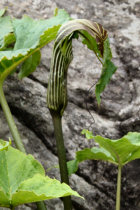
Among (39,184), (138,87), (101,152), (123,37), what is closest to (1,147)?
(39,184)

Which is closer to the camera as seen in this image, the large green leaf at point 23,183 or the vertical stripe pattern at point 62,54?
the large green leaf at point 23,183

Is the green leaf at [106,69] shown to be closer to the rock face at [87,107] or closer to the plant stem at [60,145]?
the plant stem at [60,145]

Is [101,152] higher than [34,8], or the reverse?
[34,8]

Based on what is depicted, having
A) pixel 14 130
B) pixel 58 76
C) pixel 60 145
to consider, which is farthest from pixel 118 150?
pixel 14 130

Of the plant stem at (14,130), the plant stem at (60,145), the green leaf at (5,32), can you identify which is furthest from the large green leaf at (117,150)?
the green leaf at (5,32)

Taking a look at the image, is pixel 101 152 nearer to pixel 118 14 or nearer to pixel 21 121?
pixel 21 121

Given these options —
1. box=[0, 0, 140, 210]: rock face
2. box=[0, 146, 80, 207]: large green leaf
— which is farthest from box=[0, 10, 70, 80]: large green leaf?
box=[0, 146, 80, 207]: large green leaf
